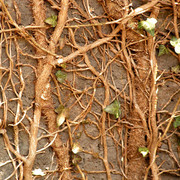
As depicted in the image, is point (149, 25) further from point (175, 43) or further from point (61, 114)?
point (61, 114)

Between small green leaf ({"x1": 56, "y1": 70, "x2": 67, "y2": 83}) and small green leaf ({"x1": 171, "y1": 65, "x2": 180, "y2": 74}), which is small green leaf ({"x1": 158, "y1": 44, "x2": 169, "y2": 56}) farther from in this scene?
small green leaf ({"x1": 56, "y1": 70, "x2": 67, "y2": 83})

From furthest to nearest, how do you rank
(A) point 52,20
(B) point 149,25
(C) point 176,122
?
(C) point 176,122
(B) point 149,25
(A) point 52,20

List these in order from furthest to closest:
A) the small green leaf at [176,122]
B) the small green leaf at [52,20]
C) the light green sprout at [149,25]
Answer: the small green leaf at [176,122], the light green sprout at [149,25], the small green leaf at [52,20]

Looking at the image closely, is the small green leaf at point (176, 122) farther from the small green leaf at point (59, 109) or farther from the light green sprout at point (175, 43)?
the small green leaf at point (59, 109)

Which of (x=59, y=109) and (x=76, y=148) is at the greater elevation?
(x=59, y=109)

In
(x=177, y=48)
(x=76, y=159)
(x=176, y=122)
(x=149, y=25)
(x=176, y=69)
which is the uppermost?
(x=149, y=25)

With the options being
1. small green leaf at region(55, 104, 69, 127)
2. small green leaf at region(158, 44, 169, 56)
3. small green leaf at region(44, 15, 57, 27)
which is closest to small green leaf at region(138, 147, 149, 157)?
small green leaf at region(55, 104, 69, 127)

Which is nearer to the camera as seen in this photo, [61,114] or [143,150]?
[61,114]

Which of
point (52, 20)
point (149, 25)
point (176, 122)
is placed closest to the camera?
point (52, 20)

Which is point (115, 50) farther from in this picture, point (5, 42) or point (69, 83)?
point (5, 42)

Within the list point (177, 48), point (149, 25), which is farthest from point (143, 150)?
point (149, 25)

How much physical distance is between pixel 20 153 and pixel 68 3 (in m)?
→ 1.00

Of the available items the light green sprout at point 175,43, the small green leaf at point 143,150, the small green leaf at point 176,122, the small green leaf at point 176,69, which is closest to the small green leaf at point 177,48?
the light green sprout at point 175,43

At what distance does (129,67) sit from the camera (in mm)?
2010
